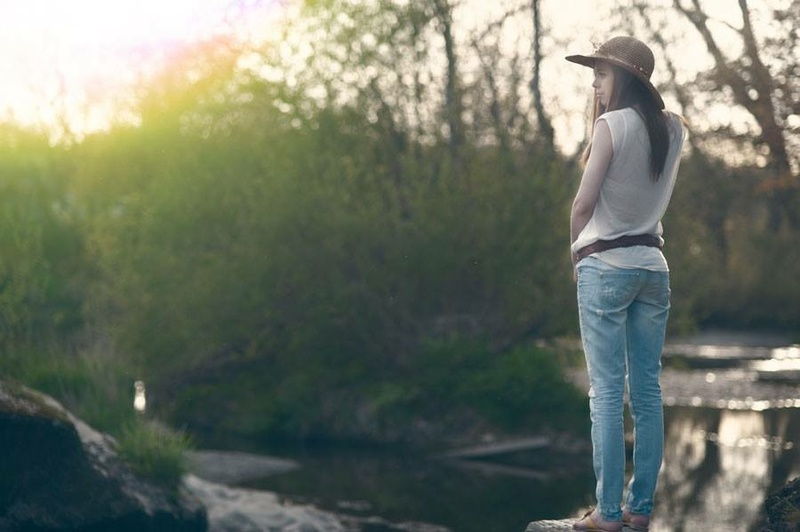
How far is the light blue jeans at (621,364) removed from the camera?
5.29 metres

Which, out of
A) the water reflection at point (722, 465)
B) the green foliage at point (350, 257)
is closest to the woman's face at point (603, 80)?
the water reflection at point (722, 465)

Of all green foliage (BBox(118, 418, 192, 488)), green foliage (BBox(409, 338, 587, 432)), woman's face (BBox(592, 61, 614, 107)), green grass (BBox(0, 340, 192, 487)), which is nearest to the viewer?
woman's face (BBox(592, 61, 614, 107))

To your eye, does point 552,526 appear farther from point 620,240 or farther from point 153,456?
point 153,456

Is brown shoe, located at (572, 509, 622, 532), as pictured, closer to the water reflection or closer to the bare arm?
the bare arm

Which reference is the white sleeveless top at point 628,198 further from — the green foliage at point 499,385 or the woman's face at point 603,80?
the green foliage at point 499,385

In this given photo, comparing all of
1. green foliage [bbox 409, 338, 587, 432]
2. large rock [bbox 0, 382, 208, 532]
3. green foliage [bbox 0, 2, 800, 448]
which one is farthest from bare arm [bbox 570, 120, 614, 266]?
green foliage [bbox 0, 2, 800, 448]

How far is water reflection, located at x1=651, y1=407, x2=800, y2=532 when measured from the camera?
414 inches

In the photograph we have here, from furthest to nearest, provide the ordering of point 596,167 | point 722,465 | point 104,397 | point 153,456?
point 722,465 → point 104,397 → point 153,456 → point 596,167

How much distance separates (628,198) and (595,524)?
128cm

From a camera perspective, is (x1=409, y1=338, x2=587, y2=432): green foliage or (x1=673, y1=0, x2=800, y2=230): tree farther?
(x1=409, y1=338, x2=587, y2=432): green foliage

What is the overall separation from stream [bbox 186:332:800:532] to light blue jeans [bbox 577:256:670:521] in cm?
468

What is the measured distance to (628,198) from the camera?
5.30m

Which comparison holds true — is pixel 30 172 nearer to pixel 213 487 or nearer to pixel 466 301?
pixel 466 301

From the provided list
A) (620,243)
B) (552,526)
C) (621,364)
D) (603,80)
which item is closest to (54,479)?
(552,526)
